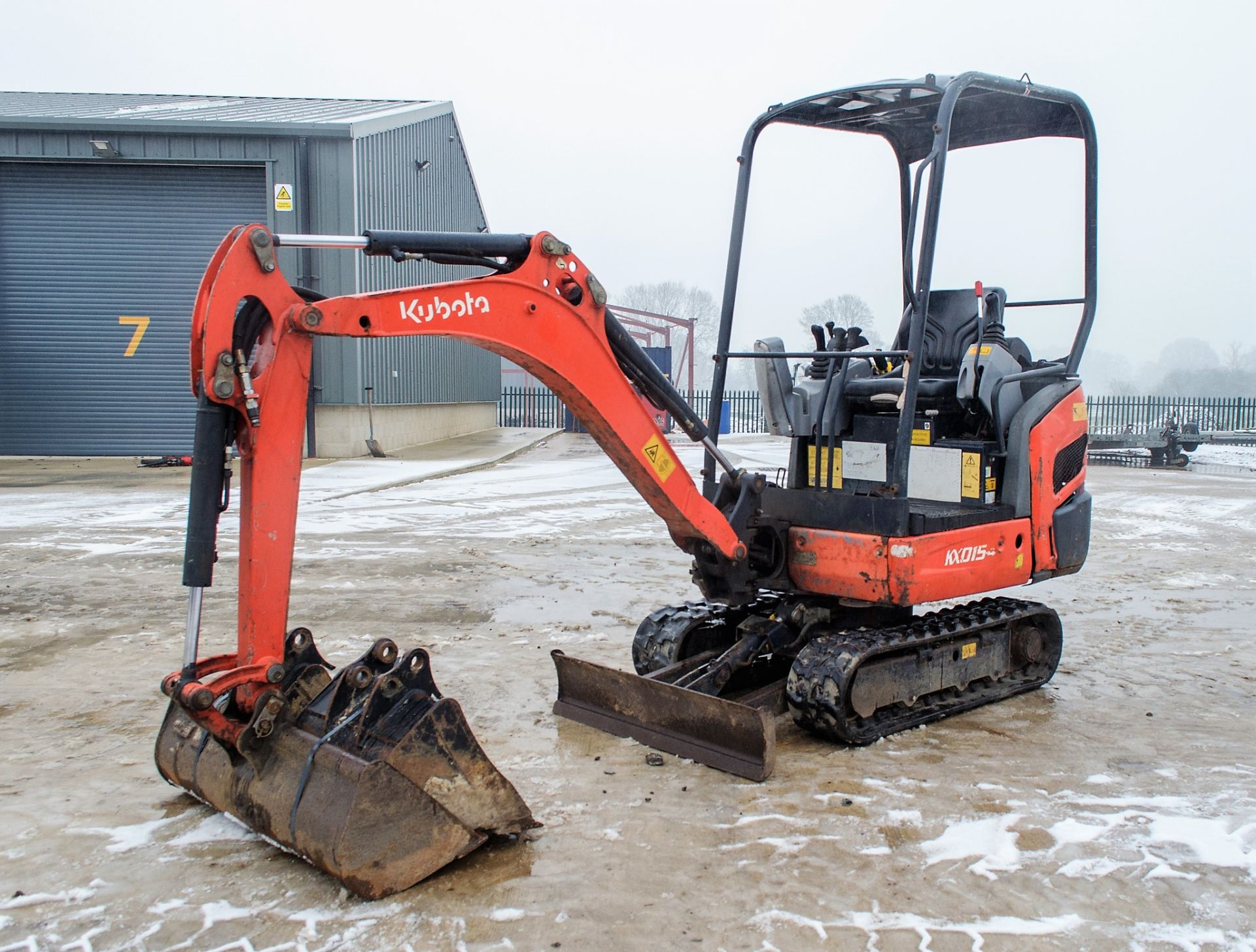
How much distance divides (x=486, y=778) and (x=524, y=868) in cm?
33

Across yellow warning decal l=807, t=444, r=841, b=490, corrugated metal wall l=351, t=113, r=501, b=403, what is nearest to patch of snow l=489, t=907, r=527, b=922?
yellow warning decal l=807, t=444, r=841, b=490

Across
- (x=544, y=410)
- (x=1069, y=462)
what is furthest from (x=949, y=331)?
(x=544, y=410)

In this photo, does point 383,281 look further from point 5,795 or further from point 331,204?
point 5,795

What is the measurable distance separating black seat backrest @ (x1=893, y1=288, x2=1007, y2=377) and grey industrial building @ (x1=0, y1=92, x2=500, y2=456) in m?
14.0

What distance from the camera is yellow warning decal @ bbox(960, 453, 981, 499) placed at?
18.1 ft

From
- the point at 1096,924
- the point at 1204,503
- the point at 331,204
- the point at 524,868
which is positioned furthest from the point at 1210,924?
the point at 331,204

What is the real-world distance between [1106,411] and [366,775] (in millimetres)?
39434

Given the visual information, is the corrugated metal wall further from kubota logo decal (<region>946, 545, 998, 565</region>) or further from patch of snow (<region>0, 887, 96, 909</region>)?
patch of snow (<region>0, 887, 96, 909</region>)

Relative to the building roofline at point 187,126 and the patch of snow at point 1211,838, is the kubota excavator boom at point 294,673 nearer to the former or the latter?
the patch of snow at point 1211,838

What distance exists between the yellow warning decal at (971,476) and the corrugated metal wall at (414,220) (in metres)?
11.7

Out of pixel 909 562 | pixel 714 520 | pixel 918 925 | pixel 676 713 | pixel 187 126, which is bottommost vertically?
pixel 918 925

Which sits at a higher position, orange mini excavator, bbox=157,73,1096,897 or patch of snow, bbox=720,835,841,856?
orange mini excavator, bbox=157,73,1096,897

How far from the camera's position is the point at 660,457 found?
4.90 m

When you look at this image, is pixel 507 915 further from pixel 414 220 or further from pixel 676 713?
pixel 414 220
